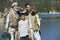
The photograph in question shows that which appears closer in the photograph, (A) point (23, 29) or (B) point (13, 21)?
(A) point (23, 29)

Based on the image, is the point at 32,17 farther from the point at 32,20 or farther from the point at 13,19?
the point at 13,19

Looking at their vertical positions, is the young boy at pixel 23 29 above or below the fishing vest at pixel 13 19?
below

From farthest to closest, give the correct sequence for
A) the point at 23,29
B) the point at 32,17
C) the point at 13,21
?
the point at 32,17 → the point at 13,21 → the point at 23,29

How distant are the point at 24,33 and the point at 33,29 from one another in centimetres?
43

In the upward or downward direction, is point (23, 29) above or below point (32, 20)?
below

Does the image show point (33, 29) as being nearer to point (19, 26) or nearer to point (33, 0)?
point (19, 26)

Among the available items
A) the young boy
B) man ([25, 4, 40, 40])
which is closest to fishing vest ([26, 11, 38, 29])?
man ([25, 4, 40, 40])

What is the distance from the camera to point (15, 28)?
6172 mm

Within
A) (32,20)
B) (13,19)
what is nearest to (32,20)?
(32,20)

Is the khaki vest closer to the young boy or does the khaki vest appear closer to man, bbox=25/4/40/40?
man, bbox=25/4/40/40

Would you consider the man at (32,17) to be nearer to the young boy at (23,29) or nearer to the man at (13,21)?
the young boy at (23,29)

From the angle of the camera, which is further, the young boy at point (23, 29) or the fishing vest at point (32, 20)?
the fishing vest at point (32, 20)

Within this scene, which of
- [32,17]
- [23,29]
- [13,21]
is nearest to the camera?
[23,29]

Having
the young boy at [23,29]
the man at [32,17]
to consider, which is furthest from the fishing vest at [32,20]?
the young boy at [23,29]
